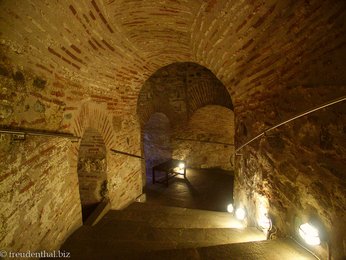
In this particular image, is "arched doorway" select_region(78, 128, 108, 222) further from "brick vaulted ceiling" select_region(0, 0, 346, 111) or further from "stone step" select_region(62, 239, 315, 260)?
"stone step" select_region(62, 239, 315, 260)

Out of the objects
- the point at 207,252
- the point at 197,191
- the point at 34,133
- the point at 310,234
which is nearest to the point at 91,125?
the point at 34,133

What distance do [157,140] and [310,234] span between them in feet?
20.8

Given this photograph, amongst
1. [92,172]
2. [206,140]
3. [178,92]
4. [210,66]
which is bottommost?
[92,172]

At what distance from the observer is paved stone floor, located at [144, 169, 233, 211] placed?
5355 mm

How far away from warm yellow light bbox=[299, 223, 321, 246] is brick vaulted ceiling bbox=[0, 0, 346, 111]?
1138mm

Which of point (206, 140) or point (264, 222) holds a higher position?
point (206, 140)

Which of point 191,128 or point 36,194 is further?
point 191,128

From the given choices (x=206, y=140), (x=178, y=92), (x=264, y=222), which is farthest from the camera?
(x=206, y=140)

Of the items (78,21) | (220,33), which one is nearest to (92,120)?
(78,21)

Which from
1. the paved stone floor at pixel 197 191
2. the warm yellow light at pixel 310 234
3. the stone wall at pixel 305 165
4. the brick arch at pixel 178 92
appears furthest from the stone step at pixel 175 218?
the brick arch at pixel 178 92

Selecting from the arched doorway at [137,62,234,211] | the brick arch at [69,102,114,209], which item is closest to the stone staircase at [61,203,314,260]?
the brick arch at [69,102,114,209]

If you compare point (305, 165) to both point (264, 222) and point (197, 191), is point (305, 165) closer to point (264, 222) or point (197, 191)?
point (264, 222)

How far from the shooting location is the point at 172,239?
2465mm

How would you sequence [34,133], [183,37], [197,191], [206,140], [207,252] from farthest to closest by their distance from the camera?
1. [206,140]
2. [197,191]
3. [183,37]
4. [207,252]
5. [34,133]
